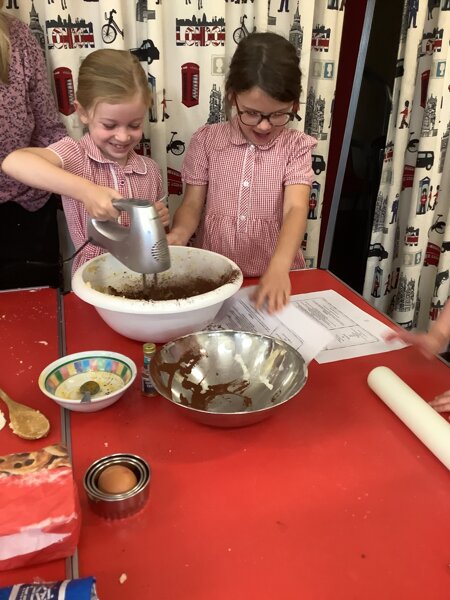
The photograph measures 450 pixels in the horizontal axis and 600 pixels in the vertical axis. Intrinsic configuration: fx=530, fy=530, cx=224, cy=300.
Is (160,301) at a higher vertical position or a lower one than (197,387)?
higher

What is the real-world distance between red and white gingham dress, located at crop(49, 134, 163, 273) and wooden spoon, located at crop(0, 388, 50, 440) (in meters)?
0.56

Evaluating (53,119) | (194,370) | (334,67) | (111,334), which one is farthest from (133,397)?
(334,67)

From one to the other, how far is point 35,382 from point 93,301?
7.4 inches

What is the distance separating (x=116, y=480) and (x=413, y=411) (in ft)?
1.63

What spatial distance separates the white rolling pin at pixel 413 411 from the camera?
0.83m

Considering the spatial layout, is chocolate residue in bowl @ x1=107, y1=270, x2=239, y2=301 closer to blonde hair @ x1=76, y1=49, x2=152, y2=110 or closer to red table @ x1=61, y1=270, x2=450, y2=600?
red table @ x1=61, y1=270, x2=450, y2=600

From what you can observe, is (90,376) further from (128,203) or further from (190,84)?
(190,84)

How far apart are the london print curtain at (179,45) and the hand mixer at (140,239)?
86 centimetres

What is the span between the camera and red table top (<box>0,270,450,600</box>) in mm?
647

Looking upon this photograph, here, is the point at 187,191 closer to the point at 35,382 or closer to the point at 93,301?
the point at 93,301

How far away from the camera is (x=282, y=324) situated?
115 centimetres

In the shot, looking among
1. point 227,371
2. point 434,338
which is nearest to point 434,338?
point 434,338

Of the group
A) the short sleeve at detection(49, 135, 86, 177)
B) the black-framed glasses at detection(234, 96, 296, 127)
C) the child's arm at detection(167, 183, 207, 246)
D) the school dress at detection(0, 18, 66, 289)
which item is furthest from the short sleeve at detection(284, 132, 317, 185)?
the school dress at detection(0, 18, 66, 289)

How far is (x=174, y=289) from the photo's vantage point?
50.4 inches
